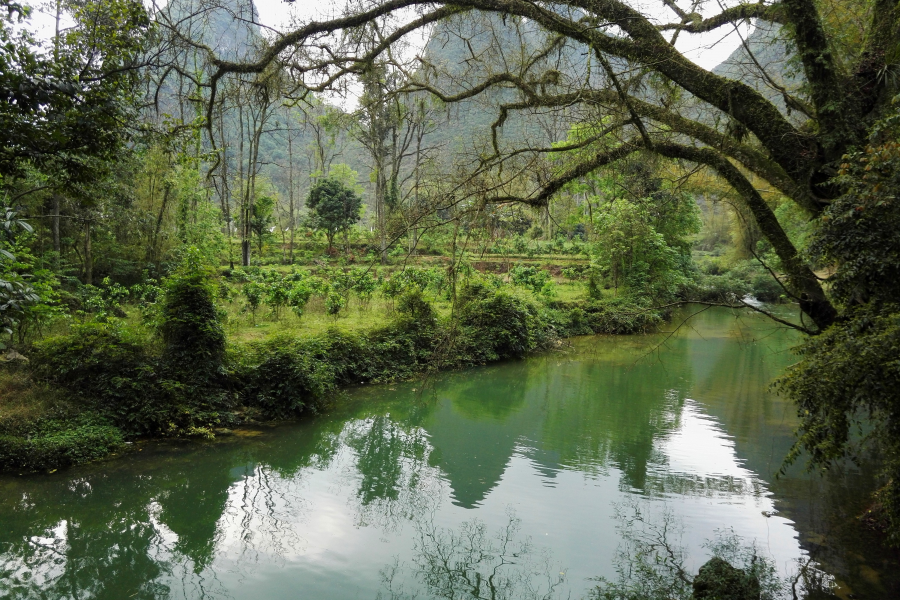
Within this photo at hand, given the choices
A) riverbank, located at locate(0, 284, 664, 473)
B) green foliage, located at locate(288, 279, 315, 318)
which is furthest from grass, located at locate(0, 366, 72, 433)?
green foliage, located at locate(288, 279, 315, 318)

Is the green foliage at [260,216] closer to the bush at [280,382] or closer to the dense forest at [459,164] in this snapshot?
the dense forest at [459,164]

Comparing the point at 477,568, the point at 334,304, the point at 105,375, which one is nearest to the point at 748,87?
the point at 477,568

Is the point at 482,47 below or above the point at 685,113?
above

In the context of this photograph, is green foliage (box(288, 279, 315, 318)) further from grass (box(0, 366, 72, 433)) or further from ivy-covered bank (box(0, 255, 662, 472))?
grass (box(0, 366, 72, 433))

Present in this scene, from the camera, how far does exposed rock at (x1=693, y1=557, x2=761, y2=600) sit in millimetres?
3984

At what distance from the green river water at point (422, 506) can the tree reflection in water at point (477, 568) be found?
0.02 meters

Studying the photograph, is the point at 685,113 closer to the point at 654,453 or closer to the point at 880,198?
the point at 880,198

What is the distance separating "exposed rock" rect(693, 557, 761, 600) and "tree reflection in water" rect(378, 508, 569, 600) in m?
1.08

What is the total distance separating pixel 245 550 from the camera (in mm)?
5273

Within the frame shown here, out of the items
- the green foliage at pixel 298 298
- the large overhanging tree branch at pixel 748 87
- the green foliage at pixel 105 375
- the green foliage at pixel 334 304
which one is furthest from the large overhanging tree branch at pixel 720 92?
the green foliage at pixel 334 304

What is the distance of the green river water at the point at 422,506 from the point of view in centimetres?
481

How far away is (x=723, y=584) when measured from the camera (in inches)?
158

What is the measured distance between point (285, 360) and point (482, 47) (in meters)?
5.61

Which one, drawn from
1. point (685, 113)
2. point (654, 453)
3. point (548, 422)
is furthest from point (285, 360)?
point (685, 113)
